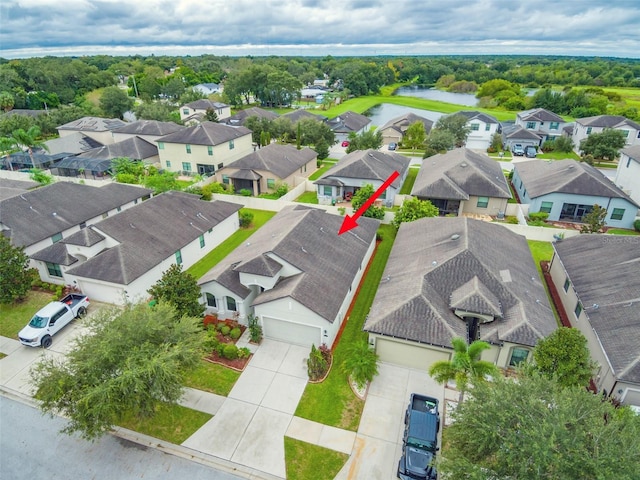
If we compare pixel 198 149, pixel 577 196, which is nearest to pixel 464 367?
pixel 577 196

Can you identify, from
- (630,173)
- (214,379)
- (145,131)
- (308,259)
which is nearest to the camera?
(214,379)

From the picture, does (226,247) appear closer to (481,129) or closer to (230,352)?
(230,352)

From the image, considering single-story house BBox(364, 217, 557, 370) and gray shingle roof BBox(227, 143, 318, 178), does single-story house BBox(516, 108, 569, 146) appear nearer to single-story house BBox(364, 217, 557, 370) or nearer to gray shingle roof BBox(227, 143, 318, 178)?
gray shingle roof BBox(227, 143, 318, 178)

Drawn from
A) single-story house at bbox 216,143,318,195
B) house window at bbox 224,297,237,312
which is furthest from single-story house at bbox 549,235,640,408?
single-story house at bbox 216,143,318,195

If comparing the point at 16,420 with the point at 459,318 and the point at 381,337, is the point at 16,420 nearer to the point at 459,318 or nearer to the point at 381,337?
the point at 381,337

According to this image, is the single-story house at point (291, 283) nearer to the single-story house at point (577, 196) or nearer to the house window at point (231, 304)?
the house window at point (231, 304)

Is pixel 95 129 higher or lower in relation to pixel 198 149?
higher

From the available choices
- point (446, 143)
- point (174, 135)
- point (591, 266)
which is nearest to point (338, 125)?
point (446, 143)

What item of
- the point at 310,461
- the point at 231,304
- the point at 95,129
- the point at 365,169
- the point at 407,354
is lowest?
the point at 310,461
